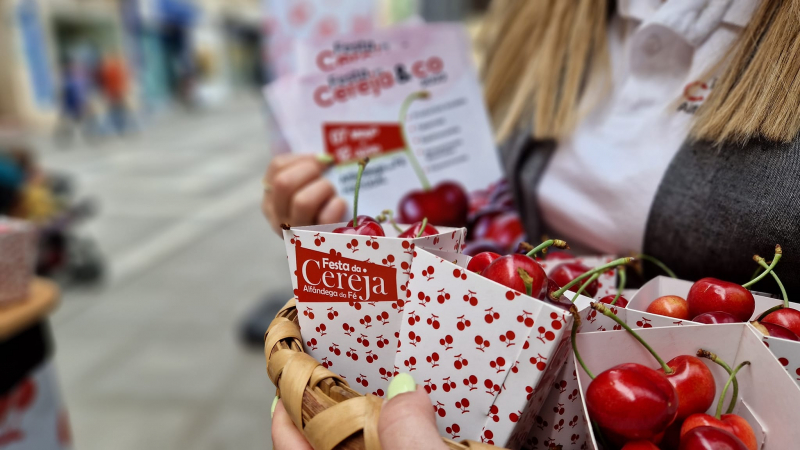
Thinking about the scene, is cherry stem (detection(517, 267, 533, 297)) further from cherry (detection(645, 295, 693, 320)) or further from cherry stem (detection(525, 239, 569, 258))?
cherry (detection(645, 295, 693, 320))

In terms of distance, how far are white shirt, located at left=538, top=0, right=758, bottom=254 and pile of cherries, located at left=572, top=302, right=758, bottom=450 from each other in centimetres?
39

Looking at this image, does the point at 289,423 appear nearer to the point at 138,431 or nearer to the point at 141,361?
the point at 138,431

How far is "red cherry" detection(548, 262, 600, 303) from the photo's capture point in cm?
67

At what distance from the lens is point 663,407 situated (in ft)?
1.59

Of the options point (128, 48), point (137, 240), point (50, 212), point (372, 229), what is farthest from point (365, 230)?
point (128, 48)

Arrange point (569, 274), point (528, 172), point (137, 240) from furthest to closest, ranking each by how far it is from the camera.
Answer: point (137, 240) < point (528, 172) < point (569, 274)

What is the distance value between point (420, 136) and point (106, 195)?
598cm

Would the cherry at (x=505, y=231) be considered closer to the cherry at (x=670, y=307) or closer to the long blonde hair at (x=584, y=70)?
the long blonde hair at (x=584, y=70)

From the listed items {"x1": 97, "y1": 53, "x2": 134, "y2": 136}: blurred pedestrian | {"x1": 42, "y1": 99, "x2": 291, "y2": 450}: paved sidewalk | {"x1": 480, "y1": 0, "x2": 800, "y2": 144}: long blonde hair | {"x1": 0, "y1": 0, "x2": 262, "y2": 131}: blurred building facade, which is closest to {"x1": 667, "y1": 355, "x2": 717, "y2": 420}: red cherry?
{"x1": 480, "y1": 0, "x2": 800, "y2": 144}: long blonde hair

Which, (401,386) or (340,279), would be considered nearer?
(401,386)

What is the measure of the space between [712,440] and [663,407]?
42 millimetres

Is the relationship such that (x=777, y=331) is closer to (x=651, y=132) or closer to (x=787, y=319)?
(x=787, y=319)

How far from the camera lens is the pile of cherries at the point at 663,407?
1.57 ft

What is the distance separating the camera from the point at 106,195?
6.21 m
